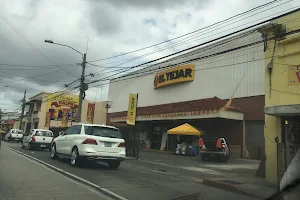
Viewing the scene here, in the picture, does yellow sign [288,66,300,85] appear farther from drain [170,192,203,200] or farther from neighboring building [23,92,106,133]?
neighboring building [23,92,106,133]

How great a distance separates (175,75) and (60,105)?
3011 centimetres

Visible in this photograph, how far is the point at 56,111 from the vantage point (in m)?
54.9

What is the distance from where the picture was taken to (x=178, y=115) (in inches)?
1062

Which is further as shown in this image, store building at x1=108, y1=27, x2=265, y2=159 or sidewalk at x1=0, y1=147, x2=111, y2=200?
store building at x1=108, y1=27, x2=265, y2=159

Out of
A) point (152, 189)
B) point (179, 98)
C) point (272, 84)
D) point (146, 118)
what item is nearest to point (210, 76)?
point (179, 98)

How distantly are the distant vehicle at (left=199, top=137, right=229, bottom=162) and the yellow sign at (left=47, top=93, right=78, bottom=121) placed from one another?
34968mm

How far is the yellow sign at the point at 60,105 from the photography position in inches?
2070

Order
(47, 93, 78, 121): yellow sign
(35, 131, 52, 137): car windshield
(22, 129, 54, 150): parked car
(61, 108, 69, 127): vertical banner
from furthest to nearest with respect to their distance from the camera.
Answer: (61, 108, 69, 127): vertical banner
(47, 93, 78, 121): yellow sign
(35, 131, 52, 137): car windshield
(22, 129, 54, 150): parked car

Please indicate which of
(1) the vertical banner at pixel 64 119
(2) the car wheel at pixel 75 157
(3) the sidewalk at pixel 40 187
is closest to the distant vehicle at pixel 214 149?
A: (2) the car wheel at pixel 75 157

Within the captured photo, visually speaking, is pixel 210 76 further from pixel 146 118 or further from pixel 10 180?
pixel 10 180

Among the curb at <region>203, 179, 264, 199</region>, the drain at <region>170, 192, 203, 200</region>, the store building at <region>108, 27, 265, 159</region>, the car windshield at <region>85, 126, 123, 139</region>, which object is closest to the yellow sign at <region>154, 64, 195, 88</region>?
the store building at <region>108, 27, 265, 159</region>

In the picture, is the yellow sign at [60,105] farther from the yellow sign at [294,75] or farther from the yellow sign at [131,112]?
the yellow sign at [294,75]

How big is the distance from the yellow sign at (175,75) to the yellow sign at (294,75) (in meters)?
19.2

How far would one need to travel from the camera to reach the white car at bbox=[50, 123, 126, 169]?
12.5 metres
